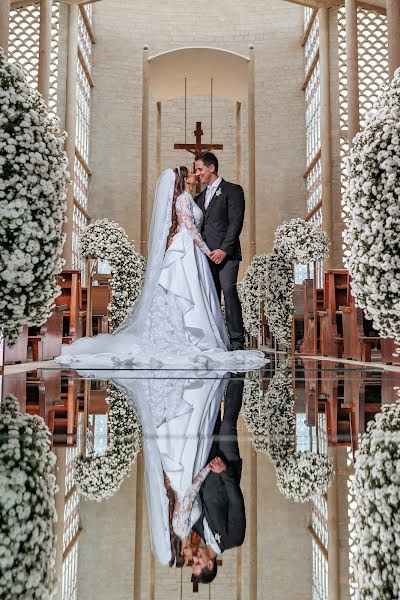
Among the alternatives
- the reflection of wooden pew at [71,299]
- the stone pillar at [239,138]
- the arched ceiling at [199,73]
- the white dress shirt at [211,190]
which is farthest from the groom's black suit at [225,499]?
the stone pillar at [239,138]

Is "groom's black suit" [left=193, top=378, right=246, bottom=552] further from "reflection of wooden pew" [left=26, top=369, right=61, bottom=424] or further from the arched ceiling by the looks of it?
the arched ceiling

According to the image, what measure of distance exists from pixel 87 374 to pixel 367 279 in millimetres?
2200

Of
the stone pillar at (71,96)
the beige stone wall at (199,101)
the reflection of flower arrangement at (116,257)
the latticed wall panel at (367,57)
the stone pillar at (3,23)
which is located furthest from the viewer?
the beige stone wall at (199,101)

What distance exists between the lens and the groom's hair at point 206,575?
2.43ft

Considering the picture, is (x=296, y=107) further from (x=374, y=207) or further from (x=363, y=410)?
(x=363, y=410)

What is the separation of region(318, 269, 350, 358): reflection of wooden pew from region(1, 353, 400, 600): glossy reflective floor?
5.68m

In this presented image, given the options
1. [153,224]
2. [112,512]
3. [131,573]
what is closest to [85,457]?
[112,512]

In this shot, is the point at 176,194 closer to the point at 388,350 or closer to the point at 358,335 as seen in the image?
the point at 358,335

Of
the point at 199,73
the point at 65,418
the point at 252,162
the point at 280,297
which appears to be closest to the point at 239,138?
the point at 252,162

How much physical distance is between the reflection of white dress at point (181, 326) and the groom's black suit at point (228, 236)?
10cm

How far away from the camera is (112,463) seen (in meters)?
1.45

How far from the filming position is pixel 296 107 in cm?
1750

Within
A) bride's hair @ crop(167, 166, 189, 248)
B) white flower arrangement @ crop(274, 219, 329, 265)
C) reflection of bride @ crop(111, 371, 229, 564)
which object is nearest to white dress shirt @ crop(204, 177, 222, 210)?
bride's hair @ crop(167, 166, 189, 248)

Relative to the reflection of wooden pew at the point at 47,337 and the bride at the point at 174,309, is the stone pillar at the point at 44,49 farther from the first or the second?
the bride at the point at 174,309
